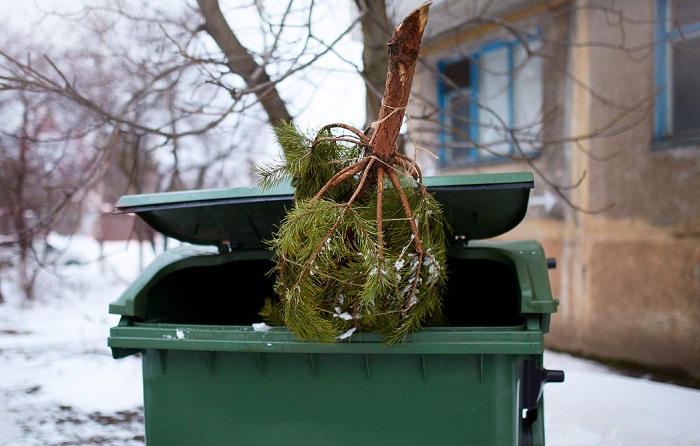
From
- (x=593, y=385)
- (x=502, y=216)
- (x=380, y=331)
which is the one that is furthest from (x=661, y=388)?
(x=380, y=331)

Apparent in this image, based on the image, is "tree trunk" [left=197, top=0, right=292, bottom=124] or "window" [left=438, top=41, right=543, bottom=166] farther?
"window" [left=438, top=41, right=543, bottom=166]

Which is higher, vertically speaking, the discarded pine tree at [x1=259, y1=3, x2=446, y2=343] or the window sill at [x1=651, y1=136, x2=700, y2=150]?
the window sill at [x1=651, y1=136, x2=700, y2=150]

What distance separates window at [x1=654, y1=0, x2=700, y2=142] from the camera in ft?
16.1

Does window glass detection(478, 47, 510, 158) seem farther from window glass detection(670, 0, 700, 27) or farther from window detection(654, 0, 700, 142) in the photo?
window glass detection(670, 0, 700, 27)

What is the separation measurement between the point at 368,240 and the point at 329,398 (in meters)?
0.59

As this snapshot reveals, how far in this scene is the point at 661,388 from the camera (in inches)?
173

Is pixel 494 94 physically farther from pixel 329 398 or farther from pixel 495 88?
pixel 329 398

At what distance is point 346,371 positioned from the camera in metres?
1.73

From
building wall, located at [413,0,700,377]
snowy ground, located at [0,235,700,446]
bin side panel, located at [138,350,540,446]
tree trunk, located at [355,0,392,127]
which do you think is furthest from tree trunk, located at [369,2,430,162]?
building wall, located at [413,0,700,377]

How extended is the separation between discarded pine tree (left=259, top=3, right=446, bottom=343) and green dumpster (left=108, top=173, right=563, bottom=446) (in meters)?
0.12

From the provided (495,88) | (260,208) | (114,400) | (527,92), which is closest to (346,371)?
(260,208)

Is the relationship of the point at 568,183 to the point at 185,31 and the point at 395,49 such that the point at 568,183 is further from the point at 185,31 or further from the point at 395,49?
the point at 395,49

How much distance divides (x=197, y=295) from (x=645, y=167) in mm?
4444

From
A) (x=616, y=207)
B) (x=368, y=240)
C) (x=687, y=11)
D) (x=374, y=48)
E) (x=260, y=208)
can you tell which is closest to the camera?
(x=368, y=240)
